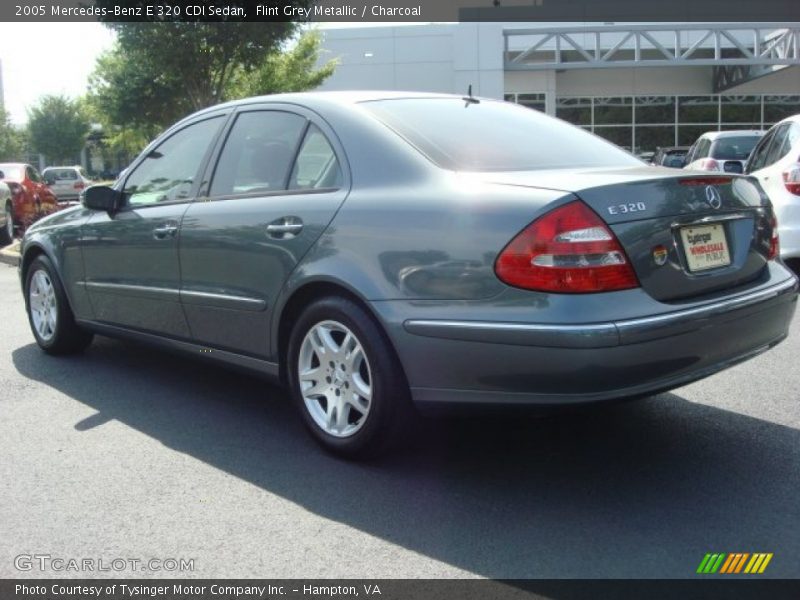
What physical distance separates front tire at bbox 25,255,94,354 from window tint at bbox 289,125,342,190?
2.46 m

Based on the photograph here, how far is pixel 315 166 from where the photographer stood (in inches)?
165

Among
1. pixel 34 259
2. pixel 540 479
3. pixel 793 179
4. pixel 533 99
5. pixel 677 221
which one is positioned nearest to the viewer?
pixel 677 221

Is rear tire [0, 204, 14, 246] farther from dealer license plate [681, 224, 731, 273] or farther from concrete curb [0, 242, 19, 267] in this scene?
dealer license plate [681, 224, 731, 273]

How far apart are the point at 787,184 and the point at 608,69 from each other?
2749 cm

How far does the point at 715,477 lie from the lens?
367 centimetres

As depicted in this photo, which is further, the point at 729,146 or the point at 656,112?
the point at 656,112

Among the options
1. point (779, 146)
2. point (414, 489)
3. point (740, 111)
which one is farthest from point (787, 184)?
point (740, 111)

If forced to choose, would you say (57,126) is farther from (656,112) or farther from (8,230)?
(8,230)

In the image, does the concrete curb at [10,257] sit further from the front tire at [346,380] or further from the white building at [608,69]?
the white building at [608,69]

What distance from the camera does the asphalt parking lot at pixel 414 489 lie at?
307cm

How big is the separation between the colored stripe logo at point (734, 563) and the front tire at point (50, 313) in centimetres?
445

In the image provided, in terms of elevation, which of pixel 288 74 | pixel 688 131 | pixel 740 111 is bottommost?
pixel 688 131

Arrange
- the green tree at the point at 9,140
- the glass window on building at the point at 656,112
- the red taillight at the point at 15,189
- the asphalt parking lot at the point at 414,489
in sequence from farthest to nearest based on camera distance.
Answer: the green tree at the point at 9,140 < the glass window on building at the point at 656,112 < the red taillight at the point at 15,189 < the asphalt parking lot at the point at 414,489

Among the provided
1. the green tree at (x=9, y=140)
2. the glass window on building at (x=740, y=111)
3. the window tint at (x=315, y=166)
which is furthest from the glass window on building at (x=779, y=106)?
the green tree at (x=9, y=140)
